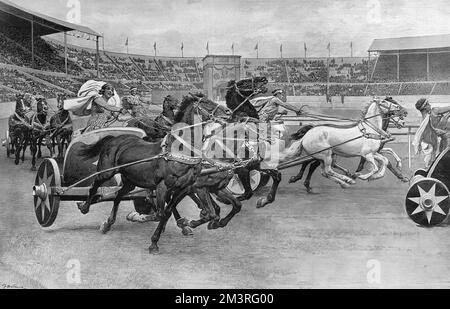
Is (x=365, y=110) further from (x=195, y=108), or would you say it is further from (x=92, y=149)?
(x=92, y=149)

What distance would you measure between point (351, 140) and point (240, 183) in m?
1.75

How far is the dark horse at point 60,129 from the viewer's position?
27.5ft

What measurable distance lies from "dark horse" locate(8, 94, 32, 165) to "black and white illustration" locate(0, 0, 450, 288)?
2 centimetres

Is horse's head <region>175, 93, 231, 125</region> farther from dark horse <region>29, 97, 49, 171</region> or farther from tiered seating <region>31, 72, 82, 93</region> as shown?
dark horse <region>29, 97, 49, 171</region>

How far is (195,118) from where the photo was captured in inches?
289

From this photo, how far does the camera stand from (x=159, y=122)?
26.0 feet

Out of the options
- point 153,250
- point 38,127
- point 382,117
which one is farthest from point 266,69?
point 38,127

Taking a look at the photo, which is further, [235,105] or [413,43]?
[413,43]

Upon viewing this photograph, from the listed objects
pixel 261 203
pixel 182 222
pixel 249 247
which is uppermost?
pixel 261 203

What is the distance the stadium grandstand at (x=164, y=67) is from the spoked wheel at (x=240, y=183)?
50.9 inches

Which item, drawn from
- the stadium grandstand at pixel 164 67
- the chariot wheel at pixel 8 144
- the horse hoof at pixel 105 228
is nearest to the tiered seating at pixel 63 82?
the stadium grandstand at pixel 164 67

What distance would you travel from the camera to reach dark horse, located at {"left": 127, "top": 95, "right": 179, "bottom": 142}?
7828 mm
